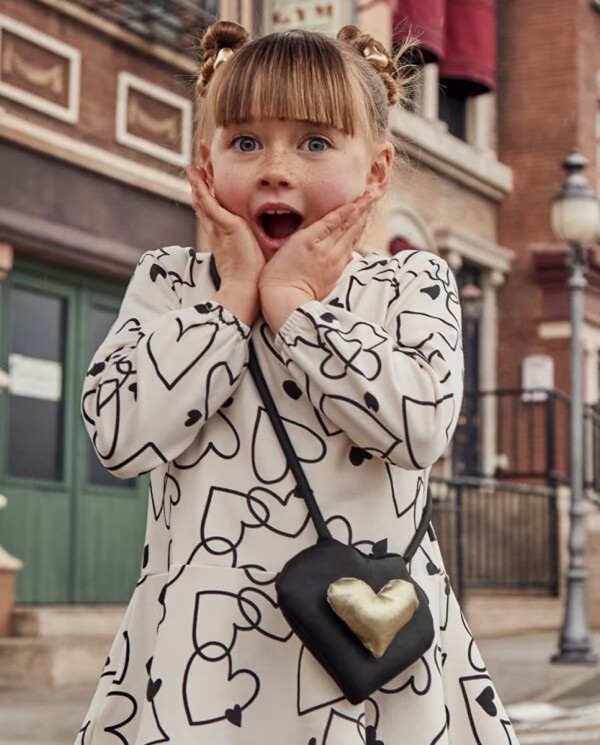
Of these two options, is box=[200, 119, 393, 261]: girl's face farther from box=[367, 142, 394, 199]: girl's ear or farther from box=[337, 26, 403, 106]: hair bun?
box=[337, 26, 403, 106]: hair bun

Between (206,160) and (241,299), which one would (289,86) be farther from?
(241,299)

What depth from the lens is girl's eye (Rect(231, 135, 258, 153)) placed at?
241 centimetres

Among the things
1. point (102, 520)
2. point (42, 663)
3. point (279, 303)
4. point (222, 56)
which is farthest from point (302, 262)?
point (102, 520)

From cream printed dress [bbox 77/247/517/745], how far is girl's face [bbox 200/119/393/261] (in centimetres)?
15

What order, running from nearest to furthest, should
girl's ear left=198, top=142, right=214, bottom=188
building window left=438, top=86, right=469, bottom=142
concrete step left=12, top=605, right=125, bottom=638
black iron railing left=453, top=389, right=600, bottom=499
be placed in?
1. girl's ear left=198, top=142, right=214, bottom=188
2. concrete step left=12, top=605, right=125, bottom=638
3. black iron railing left=453, top=389, right=600, bottom=499
4. building window left=438, top=86, right=469, bottom=142

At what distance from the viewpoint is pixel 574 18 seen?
2194cm

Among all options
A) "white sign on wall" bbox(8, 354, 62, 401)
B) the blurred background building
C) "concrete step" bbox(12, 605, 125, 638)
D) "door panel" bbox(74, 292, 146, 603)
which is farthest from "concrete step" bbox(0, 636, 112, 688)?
"white sign on wall" bbox(8, 354, 62, 401)

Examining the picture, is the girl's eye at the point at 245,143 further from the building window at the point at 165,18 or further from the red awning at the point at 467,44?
the red awning at the point at 467,44

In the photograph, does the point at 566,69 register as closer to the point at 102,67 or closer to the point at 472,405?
the point at 472,405

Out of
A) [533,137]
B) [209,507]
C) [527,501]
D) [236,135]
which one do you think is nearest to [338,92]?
[236,135]

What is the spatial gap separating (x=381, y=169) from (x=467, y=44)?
16.3 metres

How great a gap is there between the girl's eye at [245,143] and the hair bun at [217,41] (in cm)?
21

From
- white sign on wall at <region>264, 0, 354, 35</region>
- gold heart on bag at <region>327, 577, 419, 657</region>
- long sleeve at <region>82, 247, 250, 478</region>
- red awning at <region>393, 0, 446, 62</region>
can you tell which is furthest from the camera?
red awning at <region>393, 0, 446, 62</region>

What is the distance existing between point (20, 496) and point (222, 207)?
9443 mm
